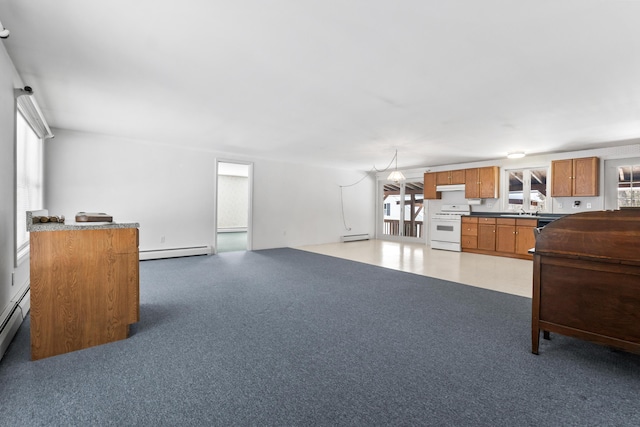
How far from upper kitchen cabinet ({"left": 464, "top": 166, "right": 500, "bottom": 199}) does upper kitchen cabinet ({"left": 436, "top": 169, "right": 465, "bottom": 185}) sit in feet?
0.42

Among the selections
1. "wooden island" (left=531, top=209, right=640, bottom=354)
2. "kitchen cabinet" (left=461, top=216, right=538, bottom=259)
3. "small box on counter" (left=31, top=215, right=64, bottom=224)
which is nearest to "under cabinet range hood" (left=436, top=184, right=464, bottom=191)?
"kitchen cabinet" (left=461, top=216, right=538, bottom=259)

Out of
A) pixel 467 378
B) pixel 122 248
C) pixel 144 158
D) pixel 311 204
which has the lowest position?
pixel 467 378

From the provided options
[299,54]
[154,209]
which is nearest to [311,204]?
[154,209]

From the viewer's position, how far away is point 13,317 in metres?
2.37

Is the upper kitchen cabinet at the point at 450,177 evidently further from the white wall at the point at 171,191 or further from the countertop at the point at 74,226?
the countertop at the point at 74,226

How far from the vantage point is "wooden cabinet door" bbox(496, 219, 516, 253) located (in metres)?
6.28

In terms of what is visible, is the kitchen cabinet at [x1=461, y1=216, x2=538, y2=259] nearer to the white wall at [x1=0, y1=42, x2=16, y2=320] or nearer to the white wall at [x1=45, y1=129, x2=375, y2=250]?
the white wall at [x1=45, y1=129, x2=375, y2=250]

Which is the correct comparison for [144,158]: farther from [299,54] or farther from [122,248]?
[299,54]

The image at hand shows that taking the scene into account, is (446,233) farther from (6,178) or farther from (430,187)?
(6,178)

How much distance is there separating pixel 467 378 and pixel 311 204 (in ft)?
21.7

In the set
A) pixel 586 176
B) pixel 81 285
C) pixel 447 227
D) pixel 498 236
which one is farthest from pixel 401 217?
pixel 81 285

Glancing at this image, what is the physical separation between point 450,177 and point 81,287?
7.77 metres

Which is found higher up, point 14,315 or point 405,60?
point 405,60

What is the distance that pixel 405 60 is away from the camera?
2467mm
